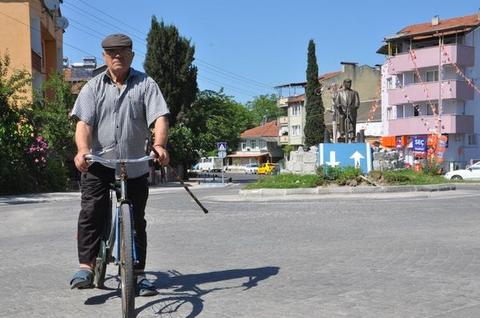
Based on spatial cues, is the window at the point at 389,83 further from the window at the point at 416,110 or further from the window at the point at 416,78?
the window at the point at 416,110

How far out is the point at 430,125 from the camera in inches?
2210

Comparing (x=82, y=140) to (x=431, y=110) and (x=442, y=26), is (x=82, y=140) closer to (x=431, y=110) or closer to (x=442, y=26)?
(x=431, y=110)

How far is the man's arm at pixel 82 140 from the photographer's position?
4.75 m

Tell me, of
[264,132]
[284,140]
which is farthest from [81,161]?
[264,132]

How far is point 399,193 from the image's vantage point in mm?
17969

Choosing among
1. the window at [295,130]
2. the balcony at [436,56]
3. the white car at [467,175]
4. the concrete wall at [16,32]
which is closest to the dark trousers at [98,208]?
the concrete wall at [16,32]

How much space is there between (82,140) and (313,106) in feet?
234

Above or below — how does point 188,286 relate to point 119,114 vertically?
below

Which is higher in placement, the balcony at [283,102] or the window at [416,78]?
the balcony at [283,102]

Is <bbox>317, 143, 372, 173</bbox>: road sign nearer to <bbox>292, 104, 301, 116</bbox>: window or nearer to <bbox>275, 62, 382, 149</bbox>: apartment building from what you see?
<bbox>275, 62, 382, 149</bbox>: apartment building

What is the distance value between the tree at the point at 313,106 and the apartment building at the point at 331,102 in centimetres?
133

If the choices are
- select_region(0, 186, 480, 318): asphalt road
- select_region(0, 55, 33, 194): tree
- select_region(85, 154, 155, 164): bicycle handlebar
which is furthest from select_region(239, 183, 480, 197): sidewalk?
select_region(85, 154, 155, 164): bicycle handlebar

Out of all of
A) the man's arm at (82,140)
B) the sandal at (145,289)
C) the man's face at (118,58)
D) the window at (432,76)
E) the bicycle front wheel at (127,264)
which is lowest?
the sandal at (145,289)

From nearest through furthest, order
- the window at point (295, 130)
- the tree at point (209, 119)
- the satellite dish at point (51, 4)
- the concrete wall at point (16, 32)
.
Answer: the concrete wall at point (16, 32), the satellite dish at point (51, 4), the tree at point (209, 119), the window at point (295, 130)
